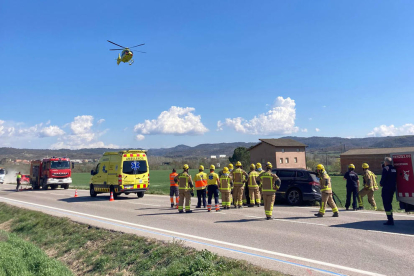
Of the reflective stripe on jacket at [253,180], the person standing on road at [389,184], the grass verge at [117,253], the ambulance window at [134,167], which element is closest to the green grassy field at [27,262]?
the grass verge at [117,253]

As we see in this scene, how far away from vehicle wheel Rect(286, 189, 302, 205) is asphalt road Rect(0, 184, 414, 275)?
1.43 meters

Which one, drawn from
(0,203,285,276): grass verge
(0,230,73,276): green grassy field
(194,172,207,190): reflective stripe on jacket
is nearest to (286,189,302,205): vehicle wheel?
(194,172,207,190): reflective stripe on jacket

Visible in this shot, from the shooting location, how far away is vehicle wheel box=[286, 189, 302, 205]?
51.7 feet

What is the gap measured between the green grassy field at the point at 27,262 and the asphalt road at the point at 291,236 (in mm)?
2032

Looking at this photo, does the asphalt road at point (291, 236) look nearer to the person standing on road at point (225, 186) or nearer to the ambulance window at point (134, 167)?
the person standing on road at point (225, 186)

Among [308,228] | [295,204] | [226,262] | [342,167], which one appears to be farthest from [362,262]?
[342,167]

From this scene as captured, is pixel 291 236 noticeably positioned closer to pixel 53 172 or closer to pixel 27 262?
pixel 27 262

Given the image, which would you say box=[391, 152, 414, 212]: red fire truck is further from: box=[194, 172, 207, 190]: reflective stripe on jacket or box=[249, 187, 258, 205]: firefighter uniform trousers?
box=[194, 172, 207, 190]: reflective stripe on jacket

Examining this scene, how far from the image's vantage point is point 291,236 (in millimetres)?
8961

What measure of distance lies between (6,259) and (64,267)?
5.60 feet

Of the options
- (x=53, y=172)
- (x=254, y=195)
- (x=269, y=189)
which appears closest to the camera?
(x=269, y=189)

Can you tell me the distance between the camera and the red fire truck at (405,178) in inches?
386

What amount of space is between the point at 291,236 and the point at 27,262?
678cm

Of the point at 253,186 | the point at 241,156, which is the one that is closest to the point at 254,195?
the point at 253,186
